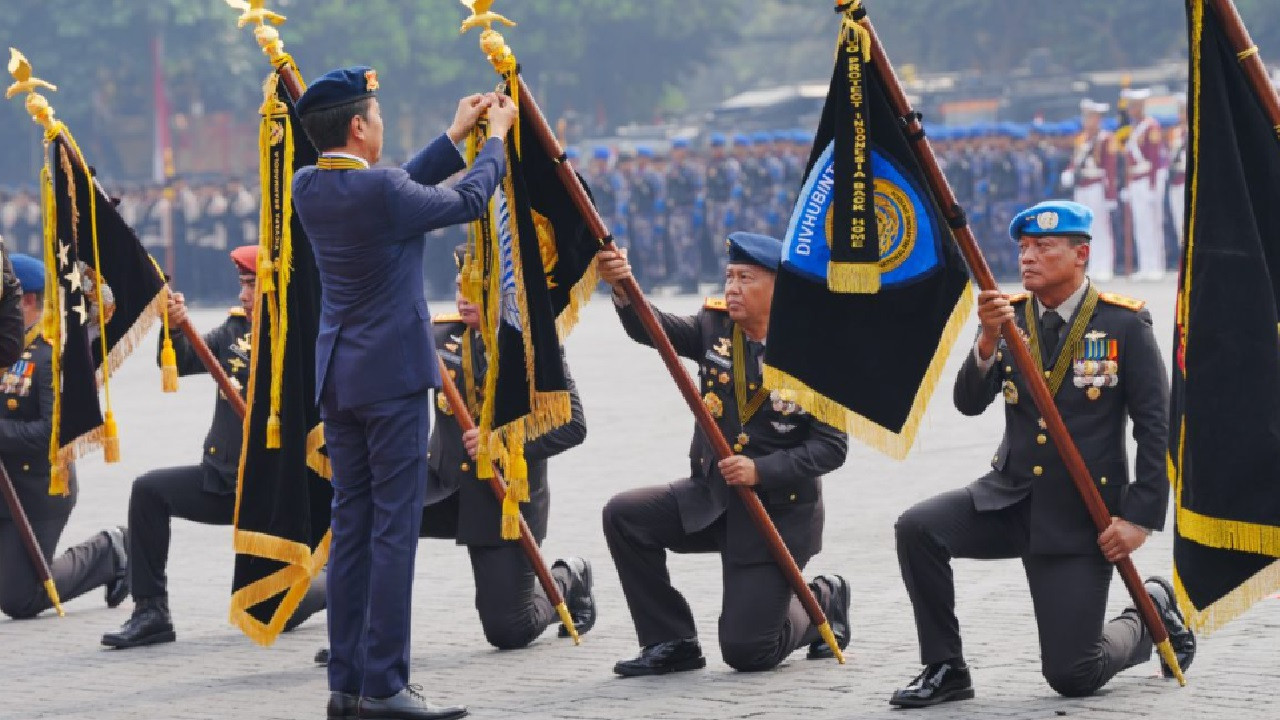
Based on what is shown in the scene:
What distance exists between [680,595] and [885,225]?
172cm

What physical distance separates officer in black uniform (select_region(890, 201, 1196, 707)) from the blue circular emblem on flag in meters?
0.30

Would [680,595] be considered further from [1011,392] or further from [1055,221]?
[1055,221]

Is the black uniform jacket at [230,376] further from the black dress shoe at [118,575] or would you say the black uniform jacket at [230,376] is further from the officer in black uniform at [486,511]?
the black dress shoe at [118,575]

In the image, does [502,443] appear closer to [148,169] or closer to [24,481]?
[24,481]

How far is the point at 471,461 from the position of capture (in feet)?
29.1

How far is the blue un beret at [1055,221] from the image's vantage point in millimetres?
7453

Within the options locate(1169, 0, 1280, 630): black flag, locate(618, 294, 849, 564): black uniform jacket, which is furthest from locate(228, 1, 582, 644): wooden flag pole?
locate(1169, 0, 1280, 630): black flag

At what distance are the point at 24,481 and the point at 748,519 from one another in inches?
143

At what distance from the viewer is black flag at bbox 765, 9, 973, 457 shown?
7.18 metres

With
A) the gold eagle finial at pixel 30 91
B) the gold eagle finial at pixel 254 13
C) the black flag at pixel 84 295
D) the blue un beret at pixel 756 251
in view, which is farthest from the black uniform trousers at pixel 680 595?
the gold eagle finial at pixel 30 91

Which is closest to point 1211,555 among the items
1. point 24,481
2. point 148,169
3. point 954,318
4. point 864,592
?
point 954,318

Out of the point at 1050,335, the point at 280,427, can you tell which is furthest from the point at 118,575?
the point at 1050,335

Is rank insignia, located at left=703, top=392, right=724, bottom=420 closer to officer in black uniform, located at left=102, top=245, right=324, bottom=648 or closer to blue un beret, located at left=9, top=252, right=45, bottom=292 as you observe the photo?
officer in black uniform, located at left=102, top=245, right=324, bottom=648

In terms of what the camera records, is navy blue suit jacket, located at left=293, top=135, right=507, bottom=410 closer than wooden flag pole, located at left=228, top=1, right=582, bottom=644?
Yes
